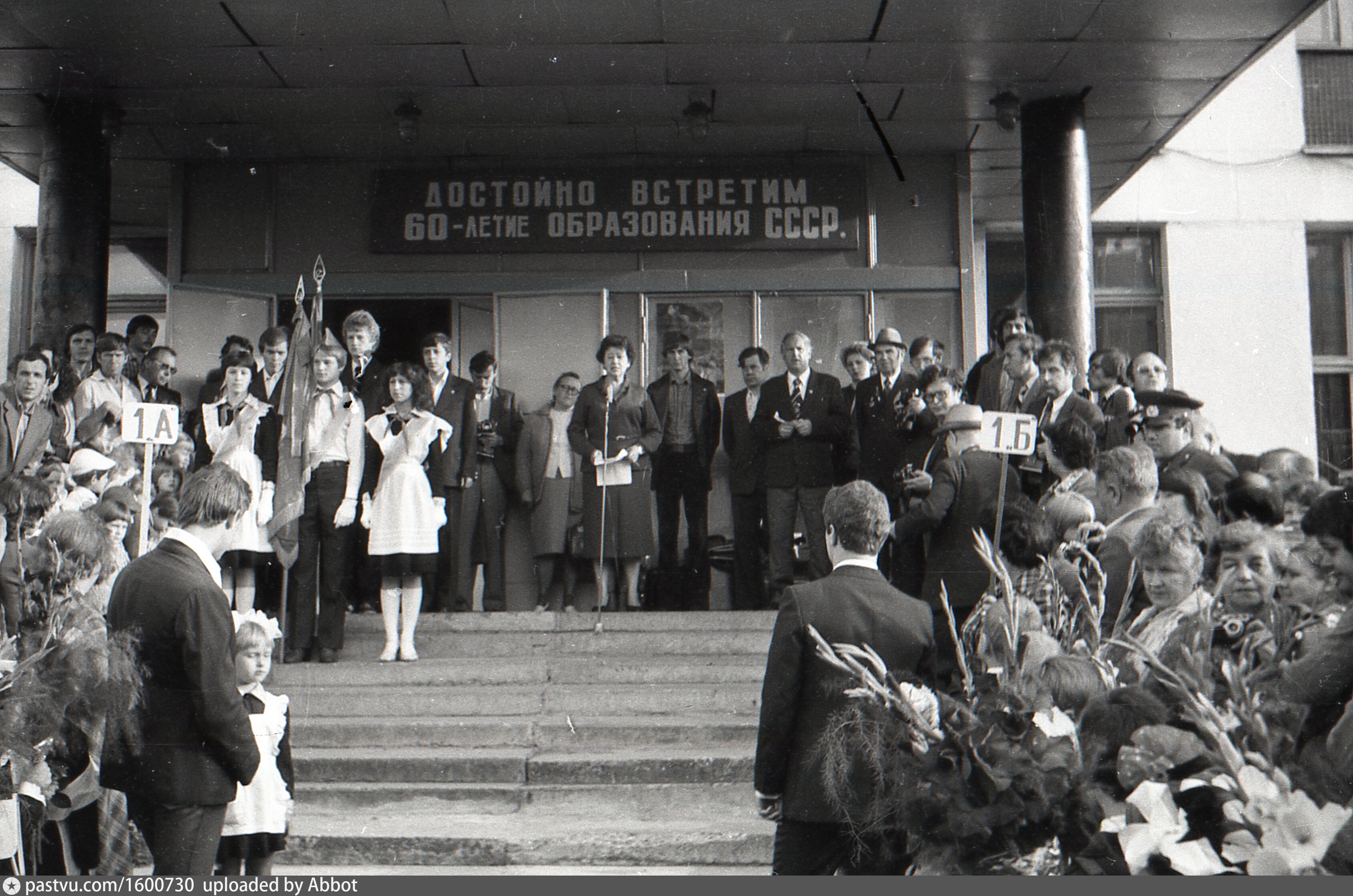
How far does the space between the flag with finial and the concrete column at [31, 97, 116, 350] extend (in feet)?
9.26

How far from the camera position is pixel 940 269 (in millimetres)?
12312

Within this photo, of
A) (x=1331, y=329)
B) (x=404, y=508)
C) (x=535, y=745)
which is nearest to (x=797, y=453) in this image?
(x=404, y=508)

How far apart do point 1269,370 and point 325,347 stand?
9.74m

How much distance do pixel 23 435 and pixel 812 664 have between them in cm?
631

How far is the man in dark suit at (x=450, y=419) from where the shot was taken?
368 inches

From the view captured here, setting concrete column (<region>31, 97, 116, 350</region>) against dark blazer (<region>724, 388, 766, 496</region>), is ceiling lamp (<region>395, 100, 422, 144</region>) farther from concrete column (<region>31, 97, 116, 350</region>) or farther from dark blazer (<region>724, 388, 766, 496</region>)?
dark blazer (<region>724, 388, 766, 496</region>)

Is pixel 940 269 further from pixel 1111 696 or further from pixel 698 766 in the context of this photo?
pixel 1111 696

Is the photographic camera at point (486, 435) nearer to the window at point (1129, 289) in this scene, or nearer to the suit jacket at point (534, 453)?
the suit jacket at point (534, 453)

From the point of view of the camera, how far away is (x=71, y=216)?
10898 millimetres

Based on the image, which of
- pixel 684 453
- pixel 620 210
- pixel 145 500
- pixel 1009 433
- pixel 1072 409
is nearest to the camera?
pixel 1009 433

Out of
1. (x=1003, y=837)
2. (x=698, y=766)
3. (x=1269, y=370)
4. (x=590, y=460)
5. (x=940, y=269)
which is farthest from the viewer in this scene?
(x=1269, y=370)

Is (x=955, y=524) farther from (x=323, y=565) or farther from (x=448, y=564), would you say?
(x=448, y=564)

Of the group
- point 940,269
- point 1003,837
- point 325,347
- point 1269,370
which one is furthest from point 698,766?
point 1269,370

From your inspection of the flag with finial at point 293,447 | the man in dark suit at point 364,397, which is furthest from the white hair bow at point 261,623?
the man in dark suit at point 364,397
